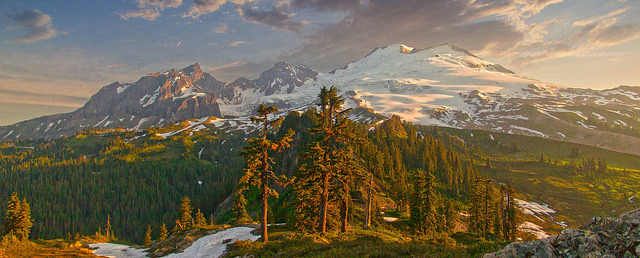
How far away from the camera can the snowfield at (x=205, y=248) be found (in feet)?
113

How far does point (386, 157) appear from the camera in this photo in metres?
87.7

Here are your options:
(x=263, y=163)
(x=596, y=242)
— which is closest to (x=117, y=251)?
(x=263, y=163)

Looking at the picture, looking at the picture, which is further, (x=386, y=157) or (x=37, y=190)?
(x=37, y=190)

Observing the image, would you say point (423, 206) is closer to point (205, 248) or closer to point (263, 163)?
point (263, 163)

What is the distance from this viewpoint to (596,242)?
27.4 feet

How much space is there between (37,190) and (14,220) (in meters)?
183

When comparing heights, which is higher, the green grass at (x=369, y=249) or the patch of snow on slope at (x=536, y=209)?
the green grass at (x=369, y=249)

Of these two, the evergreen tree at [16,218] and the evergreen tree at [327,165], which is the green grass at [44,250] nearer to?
the evergreen tree at [16,218]

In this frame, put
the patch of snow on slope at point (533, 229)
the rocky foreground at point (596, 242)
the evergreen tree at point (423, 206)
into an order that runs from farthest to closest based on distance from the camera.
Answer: the patch of snow on slope at point (533, 229)
the evergreen tree at point (423, 206)
the rocky foreground at point (596, 242)

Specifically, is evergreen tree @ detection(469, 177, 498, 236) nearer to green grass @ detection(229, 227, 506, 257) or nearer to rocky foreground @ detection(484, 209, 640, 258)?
green grass @ detection(229, 227, 506, 257)

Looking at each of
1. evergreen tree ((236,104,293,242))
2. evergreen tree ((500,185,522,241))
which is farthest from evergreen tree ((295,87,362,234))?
evergreen tree ((500,185,522,241))

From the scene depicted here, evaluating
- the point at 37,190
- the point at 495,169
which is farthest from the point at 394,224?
the point at 37,190

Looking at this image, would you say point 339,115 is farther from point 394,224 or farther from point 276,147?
point 394,224

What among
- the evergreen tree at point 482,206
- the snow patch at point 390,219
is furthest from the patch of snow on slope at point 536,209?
the snow patch at point 390,219
